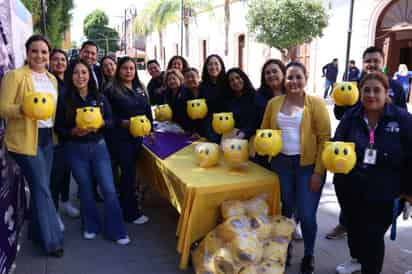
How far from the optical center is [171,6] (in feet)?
86.8

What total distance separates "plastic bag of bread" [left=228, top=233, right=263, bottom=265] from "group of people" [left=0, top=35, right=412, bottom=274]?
1.75 feet

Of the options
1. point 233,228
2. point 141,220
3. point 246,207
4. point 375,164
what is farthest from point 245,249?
point 141,220

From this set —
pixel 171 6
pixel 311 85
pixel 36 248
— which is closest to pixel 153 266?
pixel 36 248

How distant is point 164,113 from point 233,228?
2.27m

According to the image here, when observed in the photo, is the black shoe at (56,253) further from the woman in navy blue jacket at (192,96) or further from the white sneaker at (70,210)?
the woman in navy blue jacket at (192,96)

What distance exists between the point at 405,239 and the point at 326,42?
13220mm

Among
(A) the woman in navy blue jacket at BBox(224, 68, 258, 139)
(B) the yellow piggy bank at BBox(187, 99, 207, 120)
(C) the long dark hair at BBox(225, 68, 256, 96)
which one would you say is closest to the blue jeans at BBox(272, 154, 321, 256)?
(A) the woman in navy blue jacket at BBox(224, 68, 258, 139)

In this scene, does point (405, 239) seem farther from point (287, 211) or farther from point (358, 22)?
point (358, 22)

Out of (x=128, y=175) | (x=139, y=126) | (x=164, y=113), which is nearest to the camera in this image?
(x=139, y=126)

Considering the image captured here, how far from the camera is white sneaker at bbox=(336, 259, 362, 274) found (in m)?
3.01

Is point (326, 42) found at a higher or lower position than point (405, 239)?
higher

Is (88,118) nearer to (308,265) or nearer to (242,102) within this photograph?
(242,102)

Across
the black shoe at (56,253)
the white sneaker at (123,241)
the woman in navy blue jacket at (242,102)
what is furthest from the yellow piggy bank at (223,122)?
the black shoe at (56,253)

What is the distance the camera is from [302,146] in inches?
110
